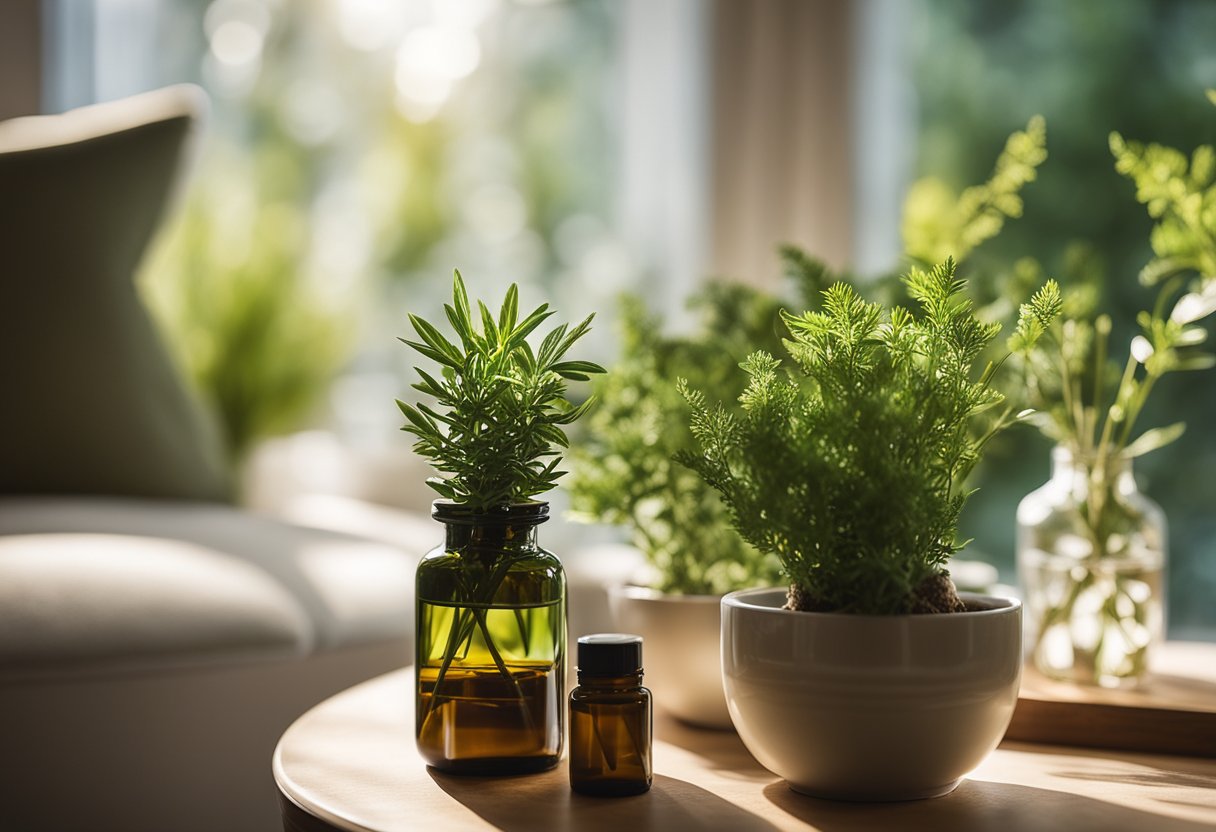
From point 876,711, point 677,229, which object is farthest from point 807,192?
point 876,711

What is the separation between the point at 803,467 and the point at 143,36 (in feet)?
8.49

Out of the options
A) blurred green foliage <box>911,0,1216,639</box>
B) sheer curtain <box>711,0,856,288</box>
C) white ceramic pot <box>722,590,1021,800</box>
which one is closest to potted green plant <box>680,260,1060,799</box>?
white ceramic pot <box>722,590,1021,800</box>

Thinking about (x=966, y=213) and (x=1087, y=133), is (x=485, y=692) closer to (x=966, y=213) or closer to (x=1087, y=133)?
(x=966, y=213)

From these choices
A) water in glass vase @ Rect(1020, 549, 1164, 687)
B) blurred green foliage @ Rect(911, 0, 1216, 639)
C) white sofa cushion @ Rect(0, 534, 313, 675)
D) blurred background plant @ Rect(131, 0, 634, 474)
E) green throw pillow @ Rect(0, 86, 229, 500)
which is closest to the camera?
water in glass vase @ Rect(1020, 549, 1164, 687)

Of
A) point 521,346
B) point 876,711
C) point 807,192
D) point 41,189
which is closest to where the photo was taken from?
point 876,711

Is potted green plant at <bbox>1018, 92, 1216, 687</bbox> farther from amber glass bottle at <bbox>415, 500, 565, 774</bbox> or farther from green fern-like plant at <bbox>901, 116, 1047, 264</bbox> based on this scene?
amber glass bottle at <bbox>415, 500, 565, 774</bbox>

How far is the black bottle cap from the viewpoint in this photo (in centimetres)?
68

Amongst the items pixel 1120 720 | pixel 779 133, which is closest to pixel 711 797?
pixel 1120 720

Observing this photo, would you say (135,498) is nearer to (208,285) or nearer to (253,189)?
(208,285)

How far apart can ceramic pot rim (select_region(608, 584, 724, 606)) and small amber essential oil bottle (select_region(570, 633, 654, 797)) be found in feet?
0.55

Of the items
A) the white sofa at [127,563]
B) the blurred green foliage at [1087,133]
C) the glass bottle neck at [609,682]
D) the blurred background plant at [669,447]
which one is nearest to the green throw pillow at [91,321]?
the white sofa at [127,563]

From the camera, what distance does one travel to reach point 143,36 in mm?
2752

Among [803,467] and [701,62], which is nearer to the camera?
[803,467]

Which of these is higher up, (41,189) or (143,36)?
(143,36)
